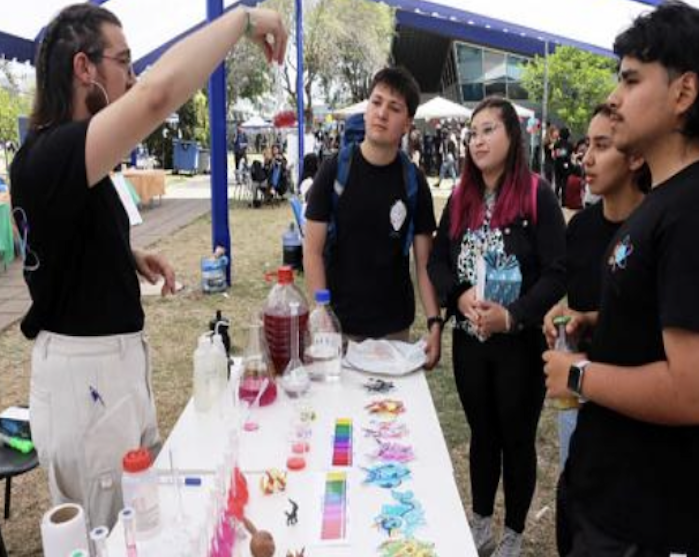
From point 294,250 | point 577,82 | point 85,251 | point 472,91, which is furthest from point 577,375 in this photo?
point 472,91

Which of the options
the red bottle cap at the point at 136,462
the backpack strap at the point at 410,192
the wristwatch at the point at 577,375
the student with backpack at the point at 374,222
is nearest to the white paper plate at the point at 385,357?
the student with backpack at the point at 374,222

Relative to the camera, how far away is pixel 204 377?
5.97 feet

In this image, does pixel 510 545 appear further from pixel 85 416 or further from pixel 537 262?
pixel 85 416

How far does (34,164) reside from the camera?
1.33m

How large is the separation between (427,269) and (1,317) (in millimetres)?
5001

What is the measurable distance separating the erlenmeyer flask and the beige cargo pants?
0.48 m

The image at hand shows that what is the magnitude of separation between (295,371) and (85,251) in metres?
0.73

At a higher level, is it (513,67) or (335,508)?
(513,67)

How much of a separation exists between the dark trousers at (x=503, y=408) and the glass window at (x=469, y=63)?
94.5 feet

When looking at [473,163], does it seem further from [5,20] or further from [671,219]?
[5,20]

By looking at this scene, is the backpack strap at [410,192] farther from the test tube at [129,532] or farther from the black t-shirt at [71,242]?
the test tube at [129,532]

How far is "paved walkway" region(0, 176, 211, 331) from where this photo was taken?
6.08 metres

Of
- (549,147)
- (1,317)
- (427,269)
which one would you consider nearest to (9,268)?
(1,317)

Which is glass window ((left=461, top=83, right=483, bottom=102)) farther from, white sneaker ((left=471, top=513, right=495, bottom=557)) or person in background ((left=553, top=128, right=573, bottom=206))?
white sneaker ((left=471, top=513, right=495, bottom=557))
